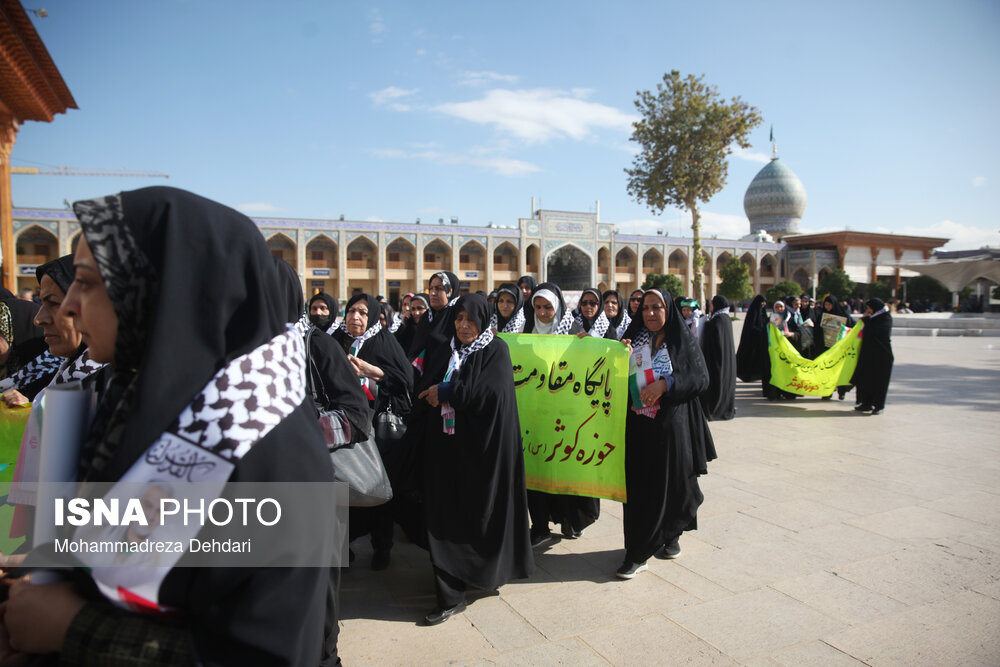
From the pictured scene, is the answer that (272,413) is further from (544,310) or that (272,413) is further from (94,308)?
(544,310)

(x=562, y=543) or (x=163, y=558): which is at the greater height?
(x=163, y=558)

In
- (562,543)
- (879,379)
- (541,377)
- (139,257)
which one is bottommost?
Answer: (562,543)

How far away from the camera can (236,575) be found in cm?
88

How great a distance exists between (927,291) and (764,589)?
36.8 meters

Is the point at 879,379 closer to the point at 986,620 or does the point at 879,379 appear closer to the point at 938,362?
the point at 986,620

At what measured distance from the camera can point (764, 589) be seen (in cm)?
279

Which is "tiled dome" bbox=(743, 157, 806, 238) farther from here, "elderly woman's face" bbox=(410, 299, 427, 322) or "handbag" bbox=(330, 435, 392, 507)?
"handbag" bbox=(330, 435, 392, 507)

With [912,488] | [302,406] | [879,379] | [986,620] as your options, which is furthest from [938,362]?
[302,406]

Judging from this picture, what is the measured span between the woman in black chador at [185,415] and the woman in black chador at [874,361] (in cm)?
782

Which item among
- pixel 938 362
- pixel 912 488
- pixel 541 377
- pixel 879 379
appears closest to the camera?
pixel 541 377

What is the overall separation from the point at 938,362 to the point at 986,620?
1211cm

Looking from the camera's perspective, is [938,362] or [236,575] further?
[938,362]

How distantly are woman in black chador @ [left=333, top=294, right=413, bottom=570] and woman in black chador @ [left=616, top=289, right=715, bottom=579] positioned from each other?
124 cm

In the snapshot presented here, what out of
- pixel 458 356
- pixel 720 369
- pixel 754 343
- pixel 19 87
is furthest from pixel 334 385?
pixel 19 87
